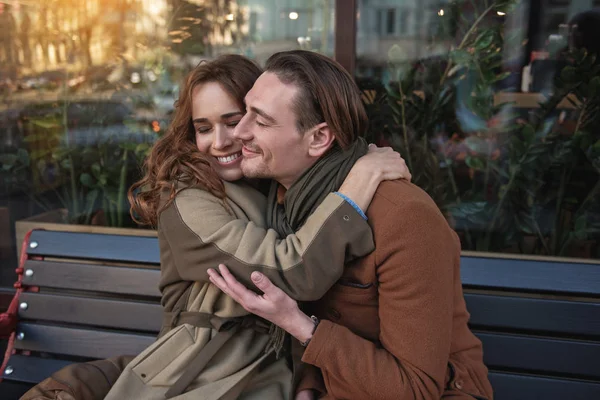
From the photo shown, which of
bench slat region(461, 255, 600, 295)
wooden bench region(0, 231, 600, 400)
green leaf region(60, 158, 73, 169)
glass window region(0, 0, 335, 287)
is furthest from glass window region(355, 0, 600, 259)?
green leaf region(60, 158, 73, 169)

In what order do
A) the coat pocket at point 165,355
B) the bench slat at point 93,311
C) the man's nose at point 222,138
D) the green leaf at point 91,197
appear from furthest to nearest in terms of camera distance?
1. the green leaf at point 91,197
2. the bench slat at point 93,311
3. the man's nose at point 222,138
4. the coat pocket at point 165,355

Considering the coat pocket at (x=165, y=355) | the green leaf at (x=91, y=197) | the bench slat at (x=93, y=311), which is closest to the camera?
the coat pocket at (x=165, y=355)

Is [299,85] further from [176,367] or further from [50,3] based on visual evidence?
[50,3]

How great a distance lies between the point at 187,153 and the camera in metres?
1.83

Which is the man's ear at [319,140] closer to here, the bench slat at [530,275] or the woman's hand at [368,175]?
the woman's hand at [368,175]

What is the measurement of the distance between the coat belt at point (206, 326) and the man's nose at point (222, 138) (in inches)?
20.2

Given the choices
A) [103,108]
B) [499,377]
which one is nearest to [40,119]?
[103,108]

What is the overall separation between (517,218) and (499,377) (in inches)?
61.2

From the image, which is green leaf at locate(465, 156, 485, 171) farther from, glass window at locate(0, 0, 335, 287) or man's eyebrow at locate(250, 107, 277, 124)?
man's eyebrow at locate(250, 107, 277, 124)

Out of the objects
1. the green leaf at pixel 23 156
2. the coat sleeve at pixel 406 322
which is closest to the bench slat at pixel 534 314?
the coat sleeve at pixel 406 322

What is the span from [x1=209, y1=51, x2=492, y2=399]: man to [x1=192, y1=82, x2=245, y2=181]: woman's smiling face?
0.39ft

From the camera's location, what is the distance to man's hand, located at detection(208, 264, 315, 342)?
4.93 feet

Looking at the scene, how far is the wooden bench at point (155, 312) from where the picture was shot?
2.16 m

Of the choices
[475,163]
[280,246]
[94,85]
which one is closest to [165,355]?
[280,246]
